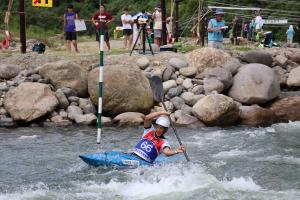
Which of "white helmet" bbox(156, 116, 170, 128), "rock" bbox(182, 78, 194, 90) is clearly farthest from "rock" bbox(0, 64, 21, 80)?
"white helmet" bbox(156, 116, 170, 128)

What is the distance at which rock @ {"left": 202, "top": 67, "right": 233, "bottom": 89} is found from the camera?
14.1 m

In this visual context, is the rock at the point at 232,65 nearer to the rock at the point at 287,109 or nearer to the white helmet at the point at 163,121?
the rock at the point at 287,109

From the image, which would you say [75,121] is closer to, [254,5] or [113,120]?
[113,120]

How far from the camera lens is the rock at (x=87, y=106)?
42.9 feet

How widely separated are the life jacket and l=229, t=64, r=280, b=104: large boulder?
539cm

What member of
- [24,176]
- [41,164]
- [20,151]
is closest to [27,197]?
[24,176]

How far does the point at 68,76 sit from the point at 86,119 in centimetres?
143

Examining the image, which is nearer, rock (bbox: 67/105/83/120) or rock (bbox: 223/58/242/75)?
rock (bbox: 67/105/83/120)

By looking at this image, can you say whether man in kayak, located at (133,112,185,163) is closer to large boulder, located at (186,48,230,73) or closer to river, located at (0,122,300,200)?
river, located at (0,122,300,200)

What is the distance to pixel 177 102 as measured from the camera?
13508 mm

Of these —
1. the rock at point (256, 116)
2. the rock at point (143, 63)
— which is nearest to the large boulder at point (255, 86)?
the rock at point (256, 116)

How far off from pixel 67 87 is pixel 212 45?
4.43 m

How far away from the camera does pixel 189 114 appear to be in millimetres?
13031

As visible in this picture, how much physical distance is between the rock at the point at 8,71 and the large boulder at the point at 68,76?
2.76 feet
